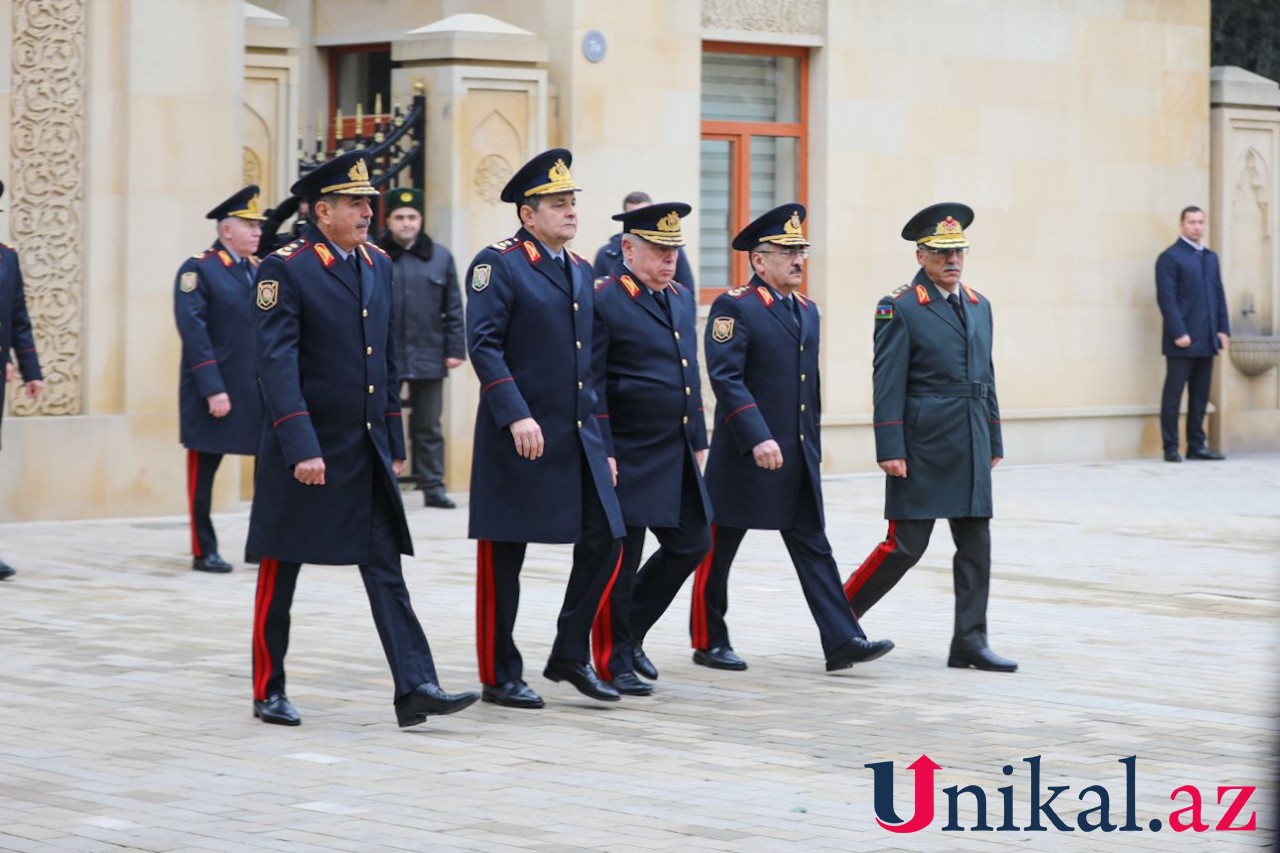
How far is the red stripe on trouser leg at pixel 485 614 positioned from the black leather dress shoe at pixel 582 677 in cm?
24

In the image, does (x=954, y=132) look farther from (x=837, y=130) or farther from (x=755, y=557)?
(x=755, y=557)

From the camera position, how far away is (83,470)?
1374 cm

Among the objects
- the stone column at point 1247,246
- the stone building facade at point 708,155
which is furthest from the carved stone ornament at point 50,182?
the stone column at point 1247,246

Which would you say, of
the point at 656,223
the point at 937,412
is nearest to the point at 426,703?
the point at 656,223

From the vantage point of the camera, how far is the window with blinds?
17.4 meters

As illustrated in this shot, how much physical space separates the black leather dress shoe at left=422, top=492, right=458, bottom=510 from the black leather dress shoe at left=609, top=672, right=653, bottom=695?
6.52 m

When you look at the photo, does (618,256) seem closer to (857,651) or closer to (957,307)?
(957,307)

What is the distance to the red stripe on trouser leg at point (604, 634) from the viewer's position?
8453mm

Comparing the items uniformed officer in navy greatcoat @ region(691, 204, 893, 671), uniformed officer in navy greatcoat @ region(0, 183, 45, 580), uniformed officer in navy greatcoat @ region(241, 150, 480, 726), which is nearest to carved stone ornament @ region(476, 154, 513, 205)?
uniformed officer in navy greatcoat @ region(0, 183, 45, 580)

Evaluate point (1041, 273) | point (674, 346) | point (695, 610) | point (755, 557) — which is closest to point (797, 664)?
point (695, 610)

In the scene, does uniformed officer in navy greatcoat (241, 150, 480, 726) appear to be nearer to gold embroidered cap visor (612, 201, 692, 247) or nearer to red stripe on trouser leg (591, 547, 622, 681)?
red stripe on trouser leg (591, 547, 622, 681)

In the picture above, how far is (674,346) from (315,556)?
1698mm

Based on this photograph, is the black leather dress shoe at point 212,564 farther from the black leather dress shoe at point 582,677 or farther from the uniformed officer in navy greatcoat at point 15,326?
the black leather dress shoe at point 582,677

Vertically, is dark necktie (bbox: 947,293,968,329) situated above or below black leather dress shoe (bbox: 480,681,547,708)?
above
